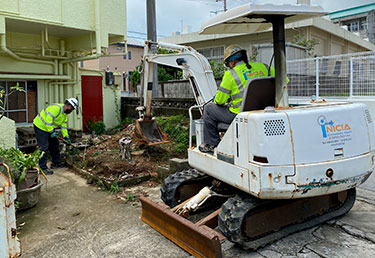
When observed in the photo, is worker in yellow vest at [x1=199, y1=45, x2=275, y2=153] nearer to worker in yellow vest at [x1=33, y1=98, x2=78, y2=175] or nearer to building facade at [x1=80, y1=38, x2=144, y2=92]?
worker in yellow vest at [x1=33, y1=98, x2=78, y2=175]

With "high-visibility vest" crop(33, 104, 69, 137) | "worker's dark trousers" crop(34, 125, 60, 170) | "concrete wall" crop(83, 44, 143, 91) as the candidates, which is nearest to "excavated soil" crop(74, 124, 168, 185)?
"worker's dark trousers" crop(34, 125, 60, 170)

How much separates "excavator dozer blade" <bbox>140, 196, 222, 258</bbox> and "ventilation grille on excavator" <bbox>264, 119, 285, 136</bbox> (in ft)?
3.96

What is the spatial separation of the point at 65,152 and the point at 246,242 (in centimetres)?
622

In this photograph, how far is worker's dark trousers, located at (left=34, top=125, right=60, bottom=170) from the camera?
777 cm

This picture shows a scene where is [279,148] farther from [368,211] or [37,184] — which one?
[37,184]

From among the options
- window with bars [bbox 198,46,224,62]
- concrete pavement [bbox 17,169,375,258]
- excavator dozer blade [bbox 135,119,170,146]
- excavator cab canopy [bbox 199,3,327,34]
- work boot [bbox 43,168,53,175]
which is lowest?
concrete pavement [bbox 17,169,375,258]

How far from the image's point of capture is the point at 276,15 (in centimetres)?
388

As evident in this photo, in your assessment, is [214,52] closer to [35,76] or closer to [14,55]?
[35,76]

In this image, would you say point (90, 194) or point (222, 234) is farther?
point (90, 194)

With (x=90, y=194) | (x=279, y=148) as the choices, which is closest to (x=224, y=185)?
(x=279, y=148)

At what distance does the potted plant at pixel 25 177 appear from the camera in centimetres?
532

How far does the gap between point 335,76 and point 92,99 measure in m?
7.99

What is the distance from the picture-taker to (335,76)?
8008mm

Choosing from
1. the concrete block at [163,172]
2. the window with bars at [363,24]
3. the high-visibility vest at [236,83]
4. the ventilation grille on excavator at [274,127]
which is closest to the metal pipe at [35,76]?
the concrete block at [163,172]
